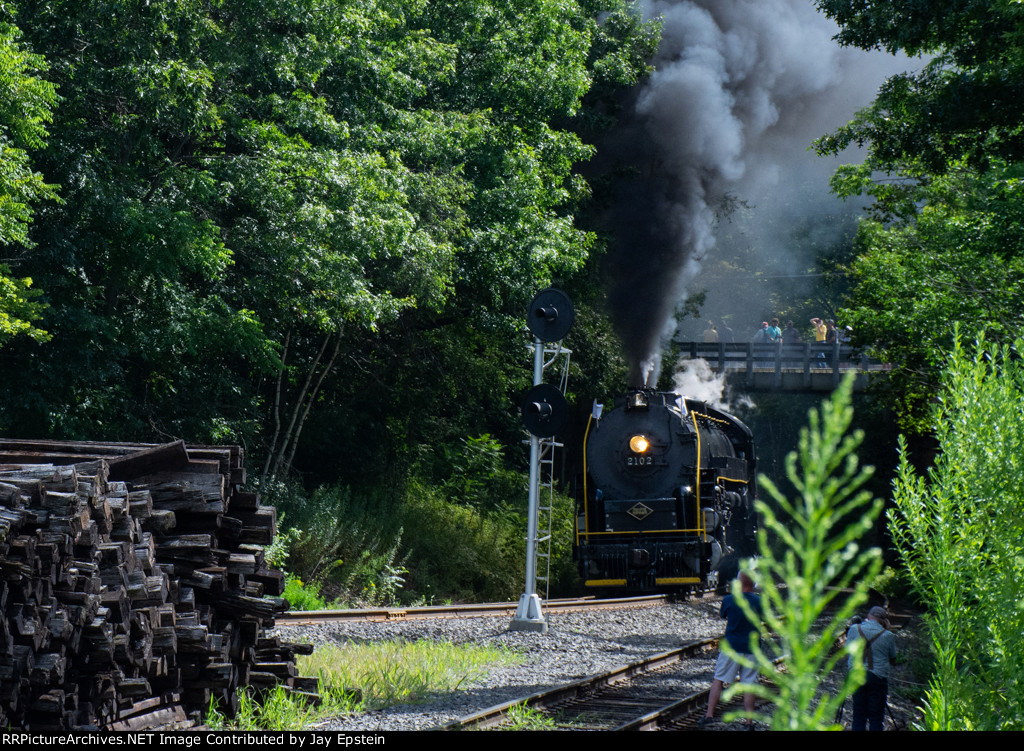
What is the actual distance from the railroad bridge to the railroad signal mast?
2296 centimetres

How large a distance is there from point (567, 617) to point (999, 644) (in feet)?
35.1

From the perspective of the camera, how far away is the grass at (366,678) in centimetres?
779

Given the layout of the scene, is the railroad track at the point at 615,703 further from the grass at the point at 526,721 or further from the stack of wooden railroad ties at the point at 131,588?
the stack of wooden railroad ties at the point at 131,588

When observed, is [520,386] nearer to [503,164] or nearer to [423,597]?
[503,164]

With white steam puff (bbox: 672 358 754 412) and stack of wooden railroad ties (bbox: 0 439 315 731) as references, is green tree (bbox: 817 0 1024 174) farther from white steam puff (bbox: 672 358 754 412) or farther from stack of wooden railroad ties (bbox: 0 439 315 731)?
stack of wooden railroad ties (bbox: 0 439 315 731)

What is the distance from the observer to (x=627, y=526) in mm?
18984

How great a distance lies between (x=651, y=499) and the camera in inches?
738

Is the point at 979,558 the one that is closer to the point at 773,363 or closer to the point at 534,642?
the point at 534,642

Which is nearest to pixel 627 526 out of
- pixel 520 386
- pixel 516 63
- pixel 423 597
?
pixel 423 597

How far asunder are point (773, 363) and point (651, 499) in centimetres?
2108

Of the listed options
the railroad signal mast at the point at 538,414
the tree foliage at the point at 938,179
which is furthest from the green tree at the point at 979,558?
the tree foliage at the point at 938,179

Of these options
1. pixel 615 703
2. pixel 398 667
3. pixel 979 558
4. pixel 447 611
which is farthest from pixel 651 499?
pixel 979 558

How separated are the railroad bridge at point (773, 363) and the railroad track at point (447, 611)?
66.4 ft

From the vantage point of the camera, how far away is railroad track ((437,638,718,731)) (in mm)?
8133
